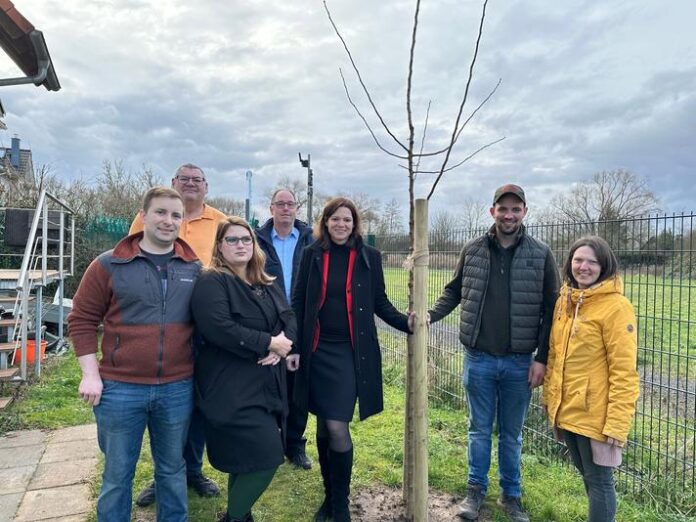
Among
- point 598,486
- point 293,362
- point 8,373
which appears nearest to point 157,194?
point 293,362

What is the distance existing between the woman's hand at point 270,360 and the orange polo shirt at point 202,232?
1016mm

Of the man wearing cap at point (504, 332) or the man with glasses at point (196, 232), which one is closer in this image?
the man wearing cap at point (504, 332)

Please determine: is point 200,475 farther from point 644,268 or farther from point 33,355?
point 33,355

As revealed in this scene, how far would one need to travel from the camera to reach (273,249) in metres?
3.79

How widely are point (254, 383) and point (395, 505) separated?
156cm

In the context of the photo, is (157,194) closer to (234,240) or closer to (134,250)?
(134,250)

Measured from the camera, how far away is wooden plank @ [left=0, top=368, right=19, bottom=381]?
5477 millimetres

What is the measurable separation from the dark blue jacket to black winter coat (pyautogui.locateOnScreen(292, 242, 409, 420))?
726 millimetres

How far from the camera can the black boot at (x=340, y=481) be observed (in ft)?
9.46

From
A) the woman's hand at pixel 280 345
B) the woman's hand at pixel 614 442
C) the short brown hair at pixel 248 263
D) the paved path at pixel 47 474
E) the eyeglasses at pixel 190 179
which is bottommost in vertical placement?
the paved path at pixel 47 474

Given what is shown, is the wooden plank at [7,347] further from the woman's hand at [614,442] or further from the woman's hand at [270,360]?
the woman's hand at [614,442]

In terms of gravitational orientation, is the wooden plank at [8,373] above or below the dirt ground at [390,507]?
above

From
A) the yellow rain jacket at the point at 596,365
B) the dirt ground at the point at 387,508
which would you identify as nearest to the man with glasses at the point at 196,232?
the dirt ground at the point at 387,508

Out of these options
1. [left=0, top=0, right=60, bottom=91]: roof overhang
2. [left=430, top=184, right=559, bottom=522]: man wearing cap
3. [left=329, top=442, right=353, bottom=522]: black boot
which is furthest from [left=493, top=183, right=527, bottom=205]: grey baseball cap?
[left=0, top=0, right=60, bottom=91]: roof overhang
